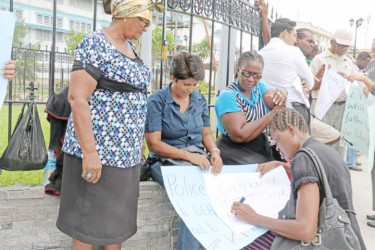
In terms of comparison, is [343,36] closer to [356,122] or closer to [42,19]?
[356,122]

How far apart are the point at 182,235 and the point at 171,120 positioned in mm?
733

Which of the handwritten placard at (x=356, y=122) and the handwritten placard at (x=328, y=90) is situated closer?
the handwritten placard at (x=356, y=122)

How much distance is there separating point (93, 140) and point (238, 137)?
1.20 meters

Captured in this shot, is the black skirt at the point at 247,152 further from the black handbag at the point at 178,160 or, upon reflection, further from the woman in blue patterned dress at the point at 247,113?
the black handbag at the point at 178,160

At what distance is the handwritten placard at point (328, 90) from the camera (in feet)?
14.0

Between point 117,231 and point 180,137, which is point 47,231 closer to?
point 117,231

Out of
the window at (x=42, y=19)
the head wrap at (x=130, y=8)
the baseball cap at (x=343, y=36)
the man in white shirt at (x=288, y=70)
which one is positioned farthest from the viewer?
the window at (x=42, y=19)

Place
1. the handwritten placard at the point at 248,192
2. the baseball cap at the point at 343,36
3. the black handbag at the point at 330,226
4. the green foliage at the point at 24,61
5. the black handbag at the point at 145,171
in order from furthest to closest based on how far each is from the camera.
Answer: the baseball cap at the point at 343,36
the green foliage at the point at 24,61
the black handbag at the point at 145,171
the handwritten placard at the point at 248,192
the black handbag at the point at 330,226

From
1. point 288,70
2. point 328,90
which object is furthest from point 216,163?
point 328,90

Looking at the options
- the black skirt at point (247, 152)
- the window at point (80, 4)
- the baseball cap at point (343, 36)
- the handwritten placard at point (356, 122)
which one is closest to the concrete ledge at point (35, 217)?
the black skirt at point (247, 152)

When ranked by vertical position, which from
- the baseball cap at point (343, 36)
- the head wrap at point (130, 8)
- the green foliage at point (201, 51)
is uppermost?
the green foliage at point (201, 51)

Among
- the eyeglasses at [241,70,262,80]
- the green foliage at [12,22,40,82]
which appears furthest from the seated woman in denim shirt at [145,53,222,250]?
the green foliage at [12,22,40,82]

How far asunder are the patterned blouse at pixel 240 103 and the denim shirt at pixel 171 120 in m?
0.22

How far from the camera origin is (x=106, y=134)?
2.10 meters
